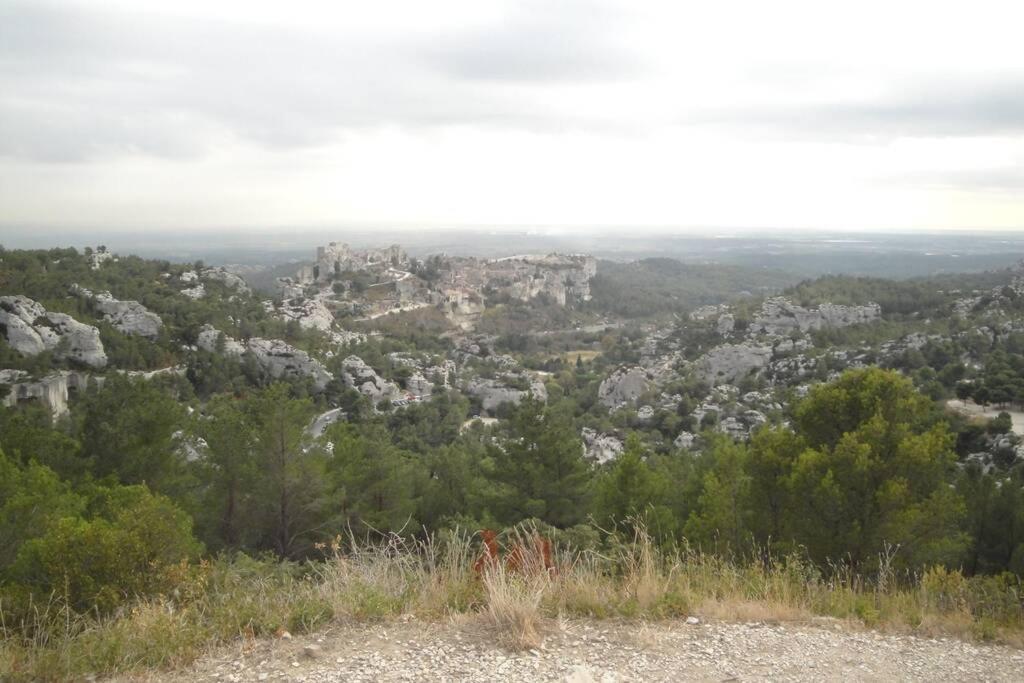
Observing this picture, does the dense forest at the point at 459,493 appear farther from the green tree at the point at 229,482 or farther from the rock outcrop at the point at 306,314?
the rock outcrop at the point at 306,314

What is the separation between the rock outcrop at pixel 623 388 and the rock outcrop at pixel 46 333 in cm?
2476

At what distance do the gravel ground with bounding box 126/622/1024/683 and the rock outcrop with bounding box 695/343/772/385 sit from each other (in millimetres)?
34108

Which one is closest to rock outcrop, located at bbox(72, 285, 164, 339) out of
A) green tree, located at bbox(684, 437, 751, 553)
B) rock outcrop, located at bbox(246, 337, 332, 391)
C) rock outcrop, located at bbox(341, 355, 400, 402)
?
rock outcrop, located at bbox(246, 337, 332, 391)

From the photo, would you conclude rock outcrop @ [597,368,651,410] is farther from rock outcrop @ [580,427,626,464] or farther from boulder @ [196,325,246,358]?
boulder @ [196,325,246,358]

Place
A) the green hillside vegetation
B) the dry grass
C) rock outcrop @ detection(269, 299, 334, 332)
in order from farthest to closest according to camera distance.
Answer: the green hillside vegetation < rock outcrop @ detection(269, 299, 334, 332) < the dry grass

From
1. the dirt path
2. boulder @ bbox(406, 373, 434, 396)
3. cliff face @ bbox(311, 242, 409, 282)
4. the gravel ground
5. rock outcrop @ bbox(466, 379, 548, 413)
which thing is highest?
cliff face @ bbox(311, 242, 409, 282)

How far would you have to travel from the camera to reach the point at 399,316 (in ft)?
181

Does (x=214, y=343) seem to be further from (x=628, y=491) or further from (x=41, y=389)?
(x=628, y=491)

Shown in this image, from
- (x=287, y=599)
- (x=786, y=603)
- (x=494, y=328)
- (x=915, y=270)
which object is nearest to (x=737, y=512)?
(x=786, y=603)

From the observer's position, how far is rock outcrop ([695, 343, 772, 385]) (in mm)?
36747

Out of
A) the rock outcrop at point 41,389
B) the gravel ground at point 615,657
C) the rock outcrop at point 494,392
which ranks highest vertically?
the gravel ground at point 615,657

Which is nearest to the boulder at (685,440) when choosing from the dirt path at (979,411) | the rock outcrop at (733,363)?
the dirt path at (979,411)

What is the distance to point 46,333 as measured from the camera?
2227cm

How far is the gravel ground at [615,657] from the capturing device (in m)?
2.98
